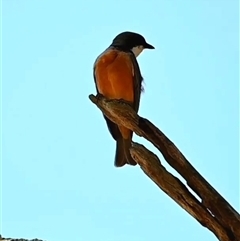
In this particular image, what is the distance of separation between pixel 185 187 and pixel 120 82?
2141mm

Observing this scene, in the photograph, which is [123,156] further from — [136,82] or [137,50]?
[137,50]

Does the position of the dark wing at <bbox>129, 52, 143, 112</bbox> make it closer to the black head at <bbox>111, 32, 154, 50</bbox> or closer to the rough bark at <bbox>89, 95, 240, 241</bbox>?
the black head at <bbox>111, 32, 154, 50</bbox>

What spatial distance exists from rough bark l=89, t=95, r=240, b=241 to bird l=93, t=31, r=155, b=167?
4.95ft

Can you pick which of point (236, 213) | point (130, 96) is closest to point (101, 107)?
point (130, 96)

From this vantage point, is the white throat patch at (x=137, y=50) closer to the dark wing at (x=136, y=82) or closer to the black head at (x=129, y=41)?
the black head at (x=129, y=41)

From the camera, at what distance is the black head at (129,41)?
666 centimetres

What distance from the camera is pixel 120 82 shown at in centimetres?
630

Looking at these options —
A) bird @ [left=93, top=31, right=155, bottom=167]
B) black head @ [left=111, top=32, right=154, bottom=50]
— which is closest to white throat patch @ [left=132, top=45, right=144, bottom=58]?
black head @ [left=111, top=32, right=154, bottom=50]

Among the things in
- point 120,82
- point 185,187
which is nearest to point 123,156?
point 120,82

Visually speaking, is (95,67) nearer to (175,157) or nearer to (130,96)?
(130,96)

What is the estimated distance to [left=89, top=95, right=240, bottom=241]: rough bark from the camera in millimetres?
4234

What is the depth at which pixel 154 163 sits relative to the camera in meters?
4.47

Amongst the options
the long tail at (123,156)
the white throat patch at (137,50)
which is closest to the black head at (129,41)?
the white throat patch at (137,50)

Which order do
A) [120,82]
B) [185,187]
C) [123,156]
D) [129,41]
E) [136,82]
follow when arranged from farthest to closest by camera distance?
[129,41]
[136,82]
[120,82]
[123,156]
[185,187]
